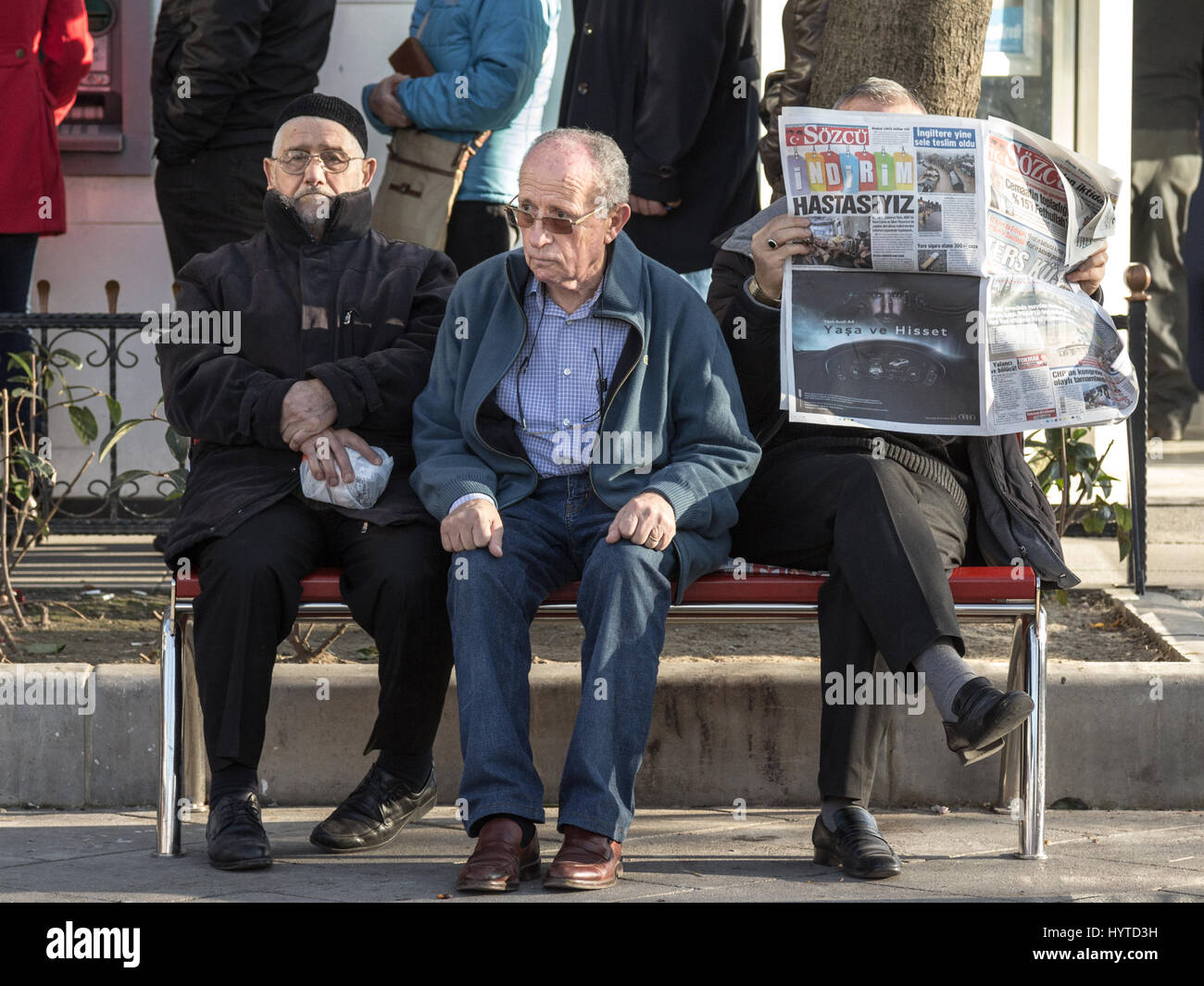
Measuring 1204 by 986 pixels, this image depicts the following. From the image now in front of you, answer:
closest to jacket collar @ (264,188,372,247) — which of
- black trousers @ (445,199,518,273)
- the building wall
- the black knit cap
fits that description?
the black knit cap

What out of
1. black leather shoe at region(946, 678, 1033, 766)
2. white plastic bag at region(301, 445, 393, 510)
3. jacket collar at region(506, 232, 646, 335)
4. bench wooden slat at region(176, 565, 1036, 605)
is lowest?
black leather shoe at region(946, 678, 1033, 766)

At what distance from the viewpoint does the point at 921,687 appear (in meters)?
3.86

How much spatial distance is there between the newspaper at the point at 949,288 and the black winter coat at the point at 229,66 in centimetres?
269

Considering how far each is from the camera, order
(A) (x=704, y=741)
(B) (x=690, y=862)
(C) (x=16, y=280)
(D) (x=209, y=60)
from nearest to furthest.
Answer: (B) (x=690, y=862) → (A) (x=704, y=741) → (D) (x=209, y=60) → (C) (x=16, y=280)

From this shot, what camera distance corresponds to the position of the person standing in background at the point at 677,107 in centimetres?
552

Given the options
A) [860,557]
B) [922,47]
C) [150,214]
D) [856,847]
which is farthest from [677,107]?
[150,214]

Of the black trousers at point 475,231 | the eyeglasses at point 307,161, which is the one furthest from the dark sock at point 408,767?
the black trousers at point 475,231

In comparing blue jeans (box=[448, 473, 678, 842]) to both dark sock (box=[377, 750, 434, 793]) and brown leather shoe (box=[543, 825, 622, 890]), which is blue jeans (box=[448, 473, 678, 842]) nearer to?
brown leather shoe (box=[543, 825, 622, 890])

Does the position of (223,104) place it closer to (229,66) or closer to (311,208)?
A: (229,66)

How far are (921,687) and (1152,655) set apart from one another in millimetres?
1231

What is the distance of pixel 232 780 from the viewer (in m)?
3.75

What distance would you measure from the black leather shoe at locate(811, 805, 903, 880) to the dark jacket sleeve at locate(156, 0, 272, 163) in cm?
352

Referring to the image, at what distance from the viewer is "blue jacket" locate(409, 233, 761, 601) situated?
3824 millimetres

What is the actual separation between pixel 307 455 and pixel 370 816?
0.85m
